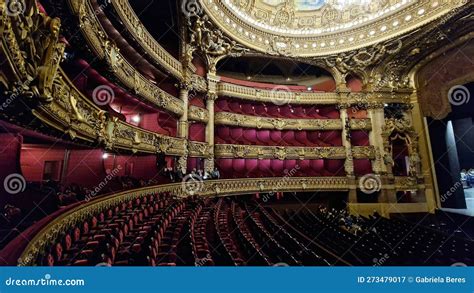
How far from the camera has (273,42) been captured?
7445 mm

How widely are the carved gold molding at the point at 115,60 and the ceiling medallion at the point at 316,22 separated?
263 centimetres

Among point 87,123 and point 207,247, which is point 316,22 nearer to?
point 87,123

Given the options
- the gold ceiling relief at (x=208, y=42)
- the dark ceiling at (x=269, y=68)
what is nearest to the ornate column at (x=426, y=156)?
the dark ceiling at (x=269, y=68)

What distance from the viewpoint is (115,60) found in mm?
3389

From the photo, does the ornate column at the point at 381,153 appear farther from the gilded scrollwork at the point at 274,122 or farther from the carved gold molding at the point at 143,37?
the carved gold molding at the point at 143,37

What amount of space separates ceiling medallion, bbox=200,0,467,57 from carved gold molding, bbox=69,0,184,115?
2626mm

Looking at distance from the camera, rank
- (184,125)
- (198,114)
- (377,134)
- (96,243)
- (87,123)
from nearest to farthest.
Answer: (96,243) < (87,123) < (184,125) < (198,114) < (377,134)

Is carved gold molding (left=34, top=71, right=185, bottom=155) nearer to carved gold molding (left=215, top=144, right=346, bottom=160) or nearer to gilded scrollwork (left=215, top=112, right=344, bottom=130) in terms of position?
carved gold molding (left=215, top=144, right=346, bottom=160)

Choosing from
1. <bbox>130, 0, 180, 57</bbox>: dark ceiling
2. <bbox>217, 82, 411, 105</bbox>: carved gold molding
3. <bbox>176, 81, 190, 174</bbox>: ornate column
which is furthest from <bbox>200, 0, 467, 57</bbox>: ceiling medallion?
<bbox>176, 81, 190, 174</bbox>: ornate column

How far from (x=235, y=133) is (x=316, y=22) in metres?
4.49

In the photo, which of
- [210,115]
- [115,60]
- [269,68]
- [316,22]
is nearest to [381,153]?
[316,22]

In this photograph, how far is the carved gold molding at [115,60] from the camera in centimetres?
247

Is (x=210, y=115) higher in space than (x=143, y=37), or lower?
lower
